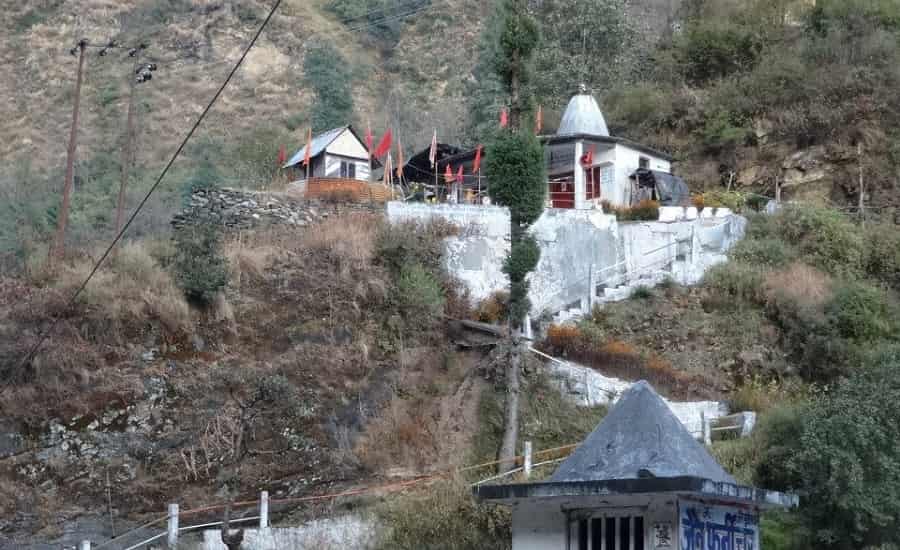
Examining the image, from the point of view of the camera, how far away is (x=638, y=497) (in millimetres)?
13141

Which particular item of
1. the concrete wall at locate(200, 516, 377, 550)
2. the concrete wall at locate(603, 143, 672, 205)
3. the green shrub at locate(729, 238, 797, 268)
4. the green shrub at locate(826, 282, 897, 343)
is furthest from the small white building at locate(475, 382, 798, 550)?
the concrete wall at locate(603, 143, 672, 205)

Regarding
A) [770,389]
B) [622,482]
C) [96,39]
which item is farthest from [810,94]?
[96,39]

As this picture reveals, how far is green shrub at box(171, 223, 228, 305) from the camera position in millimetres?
28109

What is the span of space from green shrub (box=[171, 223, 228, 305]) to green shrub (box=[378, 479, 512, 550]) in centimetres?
913

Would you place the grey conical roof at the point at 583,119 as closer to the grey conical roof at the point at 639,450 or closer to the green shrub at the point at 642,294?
the green shrub at the point at 642,294

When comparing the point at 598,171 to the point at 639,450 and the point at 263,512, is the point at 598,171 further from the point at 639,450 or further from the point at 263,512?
the point at 639,450

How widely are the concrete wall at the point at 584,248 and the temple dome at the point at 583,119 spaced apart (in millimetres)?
4615

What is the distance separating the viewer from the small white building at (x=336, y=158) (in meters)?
35.4

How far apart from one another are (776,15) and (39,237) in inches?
1011

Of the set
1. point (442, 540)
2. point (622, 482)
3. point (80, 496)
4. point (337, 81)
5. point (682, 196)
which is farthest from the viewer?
point (337, 81)

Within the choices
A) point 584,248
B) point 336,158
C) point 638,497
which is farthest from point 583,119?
point 638,497

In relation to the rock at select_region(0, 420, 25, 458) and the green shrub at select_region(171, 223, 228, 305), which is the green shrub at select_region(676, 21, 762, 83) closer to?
the green shrub at select_region(171, 223, 228, 305)

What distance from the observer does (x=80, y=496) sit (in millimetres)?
22969

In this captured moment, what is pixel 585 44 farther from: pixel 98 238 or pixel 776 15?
pixel 98 238
